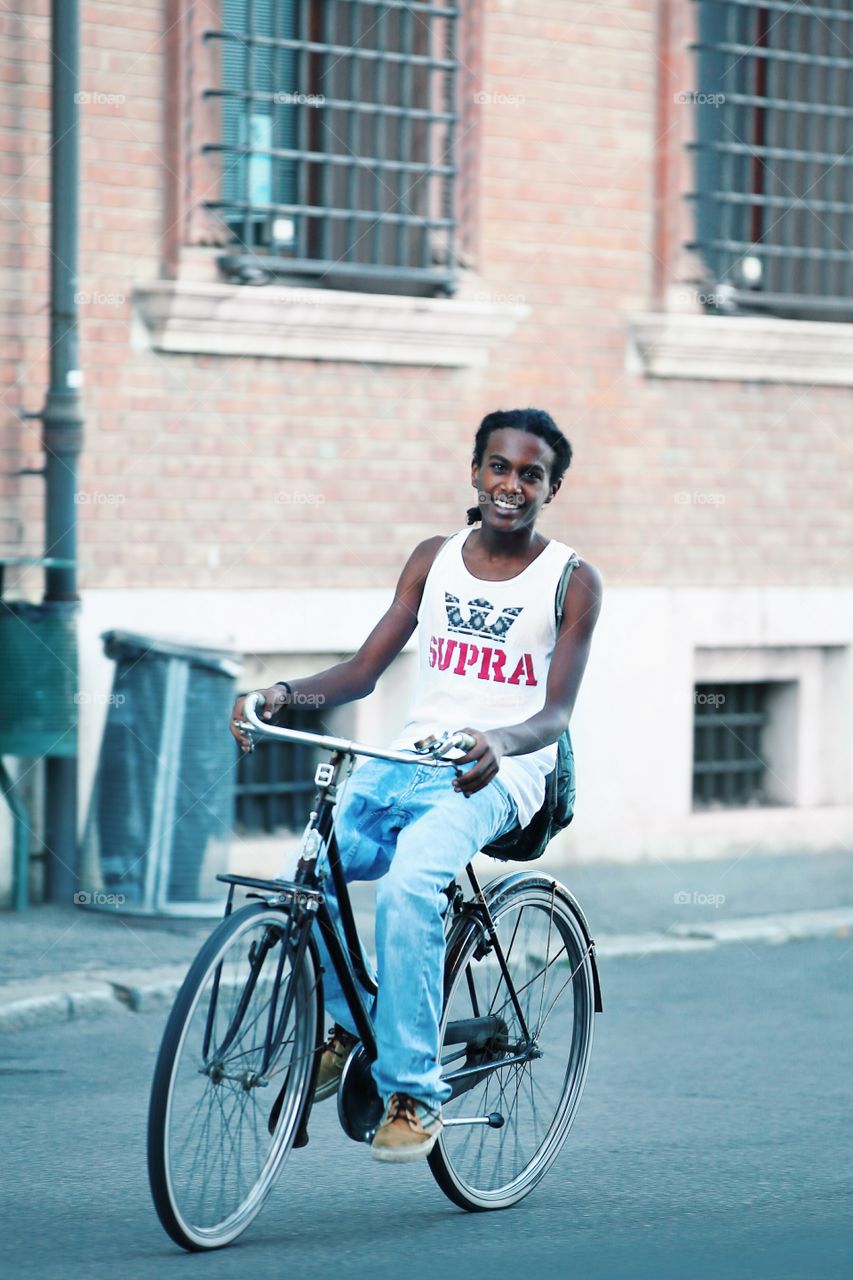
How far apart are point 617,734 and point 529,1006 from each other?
221 inches

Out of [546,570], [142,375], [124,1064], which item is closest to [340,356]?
[142,375]

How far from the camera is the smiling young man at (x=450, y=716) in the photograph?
14.6 ft

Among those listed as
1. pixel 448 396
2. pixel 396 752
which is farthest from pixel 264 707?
pixel 448 396

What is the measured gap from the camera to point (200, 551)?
9.39 meters

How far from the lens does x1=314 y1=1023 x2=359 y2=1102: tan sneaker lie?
4.62 meters

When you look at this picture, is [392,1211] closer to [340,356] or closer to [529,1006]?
[529,1006]

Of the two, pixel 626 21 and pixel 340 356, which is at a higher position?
pixel 626 21

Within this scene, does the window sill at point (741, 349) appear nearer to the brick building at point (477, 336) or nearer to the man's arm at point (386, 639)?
the brick building at point (477, 336)

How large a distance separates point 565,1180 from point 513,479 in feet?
5.72

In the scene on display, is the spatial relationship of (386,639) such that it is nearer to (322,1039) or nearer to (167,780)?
(322,1039)

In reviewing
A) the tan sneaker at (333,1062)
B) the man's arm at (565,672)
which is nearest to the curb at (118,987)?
Result: the tan sneaker at (333,1062)

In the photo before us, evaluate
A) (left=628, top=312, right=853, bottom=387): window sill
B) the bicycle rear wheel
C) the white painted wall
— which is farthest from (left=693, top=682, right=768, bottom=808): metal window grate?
the bicycle rear wheel

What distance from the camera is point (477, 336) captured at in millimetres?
10117

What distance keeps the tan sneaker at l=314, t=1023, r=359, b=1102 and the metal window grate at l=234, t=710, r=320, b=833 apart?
5.13m
